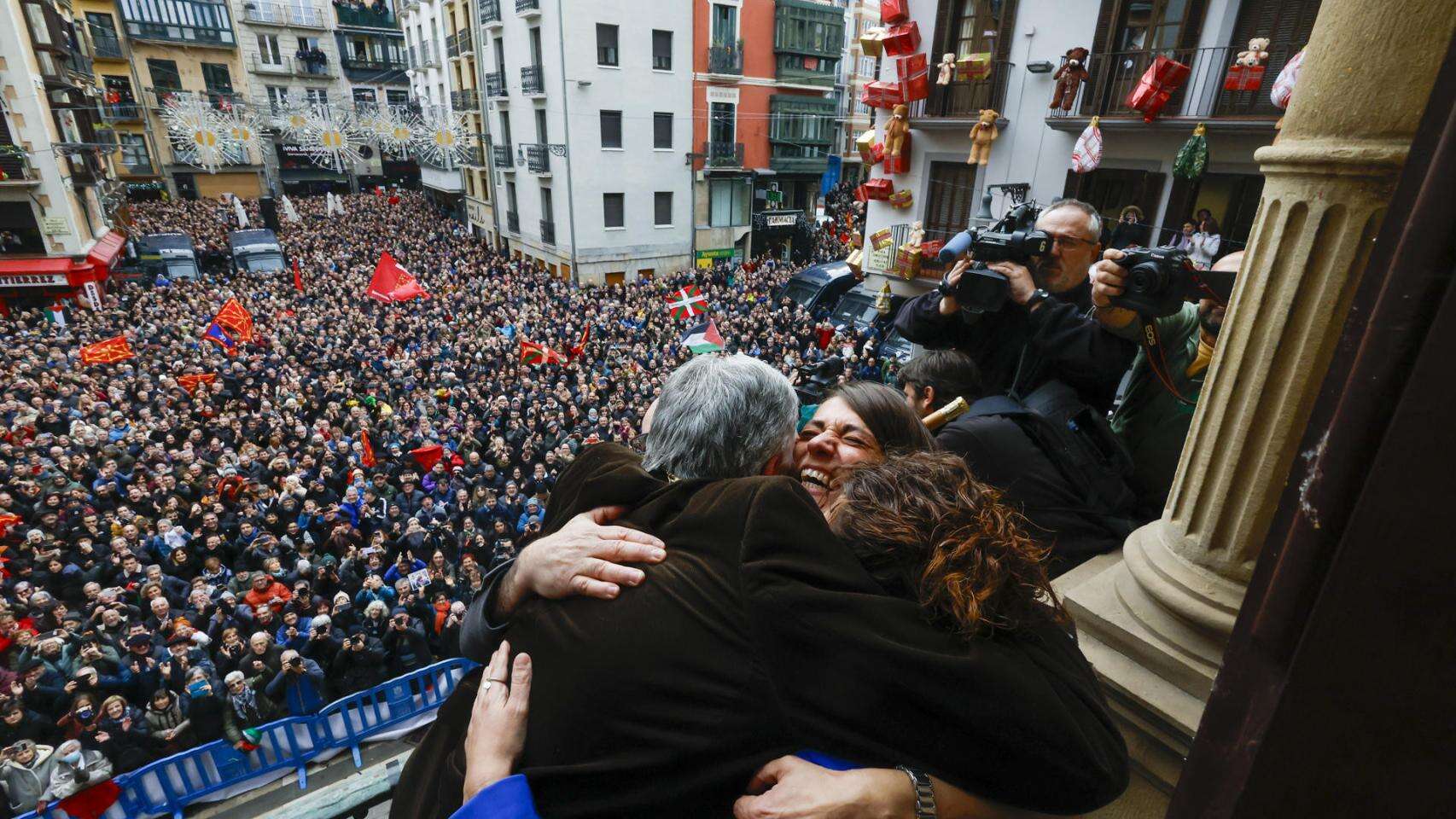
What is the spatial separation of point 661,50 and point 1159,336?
969 inches

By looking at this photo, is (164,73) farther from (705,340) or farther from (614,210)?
(705,340)

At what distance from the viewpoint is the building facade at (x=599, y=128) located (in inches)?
893

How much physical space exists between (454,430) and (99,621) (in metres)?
5.10

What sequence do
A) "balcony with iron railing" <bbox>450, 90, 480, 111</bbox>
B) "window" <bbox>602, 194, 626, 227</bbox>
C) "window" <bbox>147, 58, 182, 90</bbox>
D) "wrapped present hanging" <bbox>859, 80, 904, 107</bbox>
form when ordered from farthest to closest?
"window" <bbox>147, 58, 182, 90</bbox> < "balcony with iron railing" <bbox>450, 90, 480, 111</bbox> < "window" <bbox>602, 194, 626, 227</bbox> < "wrapped present hanging" <bbox>859, 80, 904, 107</bbox>

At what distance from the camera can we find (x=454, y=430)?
11031 millimetres

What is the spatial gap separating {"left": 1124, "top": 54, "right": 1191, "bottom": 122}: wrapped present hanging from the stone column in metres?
10.2

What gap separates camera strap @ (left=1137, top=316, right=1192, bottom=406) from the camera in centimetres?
282

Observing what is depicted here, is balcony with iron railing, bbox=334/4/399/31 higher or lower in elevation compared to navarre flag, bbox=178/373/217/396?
higher

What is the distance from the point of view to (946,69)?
42.2ft

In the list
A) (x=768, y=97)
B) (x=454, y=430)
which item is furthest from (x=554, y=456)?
(x=768, y=97)

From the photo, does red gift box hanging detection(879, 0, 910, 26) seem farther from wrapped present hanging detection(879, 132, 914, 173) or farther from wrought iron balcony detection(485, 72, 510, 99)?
wrought iron balcony detection(485, 72, 510, 99)

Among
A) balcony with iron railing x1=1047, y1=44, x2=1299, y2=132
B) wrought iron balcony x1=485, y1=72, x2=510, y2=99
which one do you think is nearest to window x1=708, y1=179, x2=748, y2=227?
wrought iron balcony x1=485, y1=72, x2=510, y2=99

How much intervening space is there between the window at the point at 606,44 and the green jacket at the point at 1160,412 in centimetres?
2343

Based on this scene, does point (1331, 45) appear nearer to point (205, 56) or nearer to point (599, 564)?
point (599, 564)
